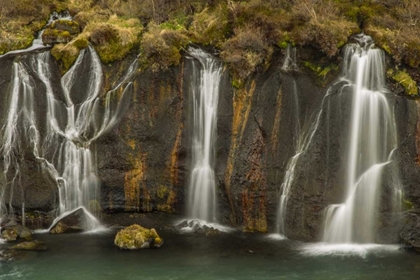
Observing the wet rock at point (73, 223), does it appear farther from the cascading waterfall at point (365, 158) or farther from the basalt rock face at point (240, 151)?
the cascading waterfall at point (365, 158)

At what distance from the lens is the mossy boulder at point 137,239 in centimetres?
2003

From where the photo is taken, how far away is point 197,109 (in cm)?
2322

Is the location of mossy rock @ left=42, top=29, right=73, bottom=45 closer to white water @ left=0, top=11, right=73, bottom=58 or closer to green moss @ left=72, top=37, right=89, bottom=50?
white water @ left=0, top=11, right=73, bottom=58

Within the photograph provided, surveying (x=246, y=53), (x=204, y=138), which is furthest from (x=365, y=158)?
(x=204, y=138)

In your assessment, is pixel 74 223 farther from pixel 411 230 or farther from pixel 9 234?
pixel 411 230

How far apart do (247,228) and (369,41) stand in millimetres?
9070

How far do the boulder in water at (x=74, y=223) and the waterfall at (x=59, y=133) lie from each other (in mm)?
359

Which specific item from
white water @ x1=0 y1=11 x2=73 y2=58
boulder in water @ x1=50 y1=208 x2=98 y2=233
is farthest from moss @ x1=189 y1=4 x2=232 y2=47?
boulder in water @ x1=50 y1=208 x2=98 y2=233

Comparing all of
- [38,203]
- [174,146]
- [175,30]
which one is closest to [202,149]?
[174,146]

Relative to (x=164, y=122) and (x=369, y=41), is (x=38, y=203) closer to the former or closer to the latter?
(x=164, y=122)

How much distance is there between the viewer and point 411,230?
19344mm

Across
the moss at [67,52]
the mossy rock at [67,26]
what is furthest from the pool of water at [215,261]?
the mossy rock at [67,26]

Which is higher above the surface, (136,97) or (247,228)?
(136,97)

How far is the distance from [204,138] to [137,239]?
17.9 feet
